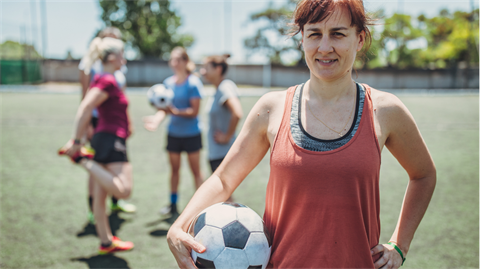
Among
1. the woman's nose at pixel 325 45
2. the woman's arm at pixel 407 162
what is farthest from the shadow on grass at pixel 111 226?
the woman's nose at pixel 325 45

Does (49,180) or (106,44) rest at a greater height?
(106,44)

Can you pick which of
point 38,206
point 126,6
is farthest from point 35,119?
point 126,6

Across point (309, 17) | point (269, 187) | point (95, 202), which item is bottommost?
point (95, 202)

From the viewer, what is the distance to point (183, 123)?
4602 mm

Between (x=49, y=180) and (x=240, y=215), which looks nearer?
(x=240, y=215)

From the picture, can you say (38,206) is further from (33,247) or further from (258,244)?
(258,244)

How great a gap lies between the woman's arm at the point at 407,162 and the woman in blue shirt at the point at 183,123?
10.9ft

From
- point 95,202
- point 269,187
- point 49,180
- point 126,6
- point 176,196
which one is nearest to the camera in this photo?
point 269,187

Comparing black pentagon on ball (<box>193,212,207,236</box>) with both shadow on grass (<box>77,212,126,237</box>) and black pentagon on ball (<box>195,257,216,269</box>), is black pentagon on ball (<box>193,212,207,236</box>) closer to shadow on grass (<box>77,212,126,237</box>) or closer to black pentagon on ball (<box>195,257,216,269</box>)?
black pentagon on ball (<box>195,257,216,269</box>)

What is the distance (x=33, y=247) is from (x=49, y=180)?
2.40 m

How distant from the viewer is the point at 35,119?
1192 centimetres

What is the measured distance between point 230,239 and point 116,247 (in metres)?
2.54

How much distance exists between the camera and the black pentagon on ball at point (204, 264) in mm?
1416

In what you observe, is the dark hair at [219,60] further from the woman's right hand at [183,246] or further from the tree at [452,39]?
the tree at [452,39]
